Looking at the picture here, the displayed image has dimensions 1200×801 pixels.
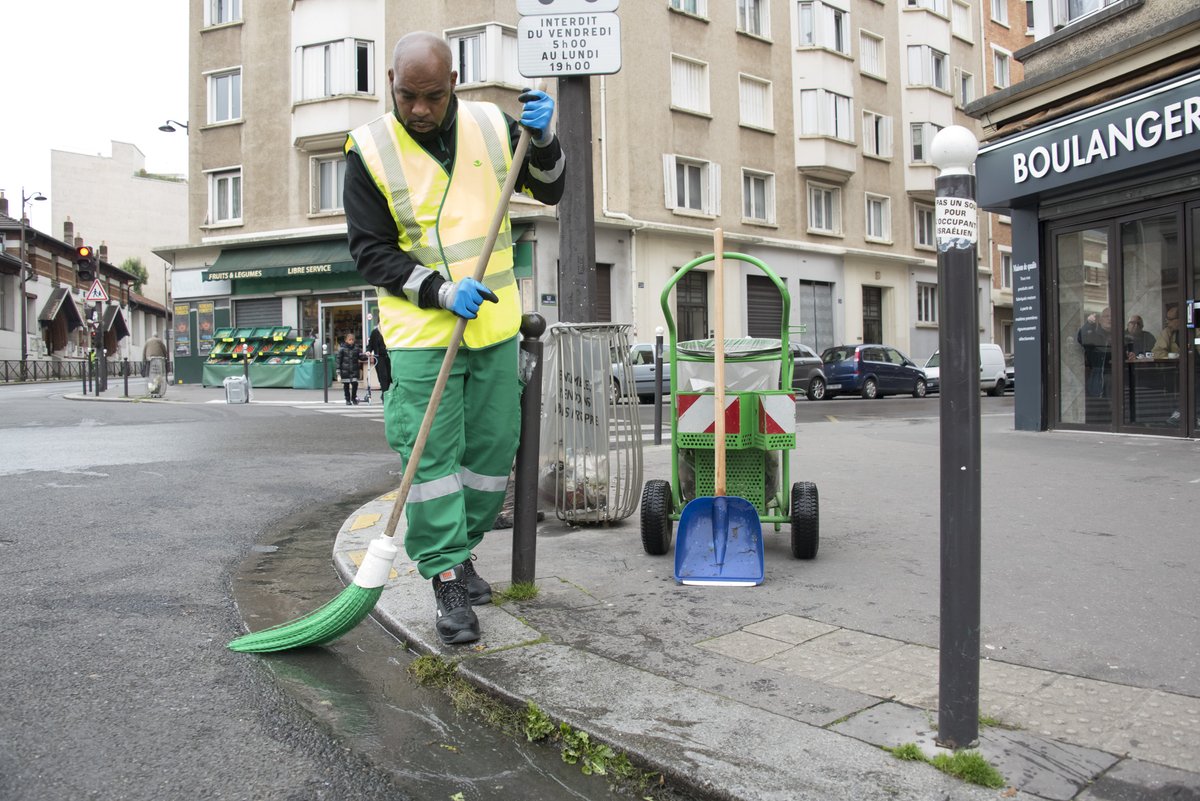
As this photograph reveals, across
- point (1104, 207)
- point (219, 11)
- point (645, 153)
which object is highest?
point (219, 11)

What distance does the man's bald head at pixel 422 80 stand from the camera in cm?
320

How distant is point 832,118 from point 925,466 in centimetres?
2434

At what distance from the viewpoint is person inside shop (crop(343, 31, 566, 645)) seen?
10.7 feet

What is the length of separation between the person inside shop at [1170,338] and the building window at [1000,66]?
93.9 ft

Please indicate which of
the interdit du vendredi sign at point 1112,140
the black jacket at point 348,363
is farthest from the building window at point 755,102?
the interdit du vendredi sign at point 1112,140

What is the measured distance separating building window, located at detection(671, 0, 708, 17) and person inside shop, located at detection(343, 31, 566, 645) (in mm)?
25786

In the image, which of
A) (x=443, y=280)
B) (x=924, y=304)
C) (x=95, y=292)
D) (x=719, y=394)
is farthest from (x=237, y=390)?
(x=924, y=304)

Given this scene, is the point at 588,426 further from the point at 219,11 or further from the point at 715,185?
the point at 219,11

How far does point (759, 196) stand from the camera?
29297 millimetres

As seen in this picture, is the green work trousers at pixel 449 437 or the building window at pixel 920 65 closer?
the green work trousers at pixel 449 437

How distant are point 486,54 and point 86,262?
11.0m

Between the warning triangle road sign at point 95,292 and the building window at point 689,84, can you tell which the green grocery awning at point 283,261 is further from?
the building window at point 689,84

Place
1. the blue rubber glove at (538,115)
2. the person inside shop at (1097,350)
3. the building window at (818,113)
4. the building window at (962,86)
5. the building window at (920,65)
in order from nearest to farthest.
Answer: the blue rubber glove at (538,115) < the person inside shop at (1097,350) < the building window at (818,113) < the building window at (920,65) < the building window at (962,86)

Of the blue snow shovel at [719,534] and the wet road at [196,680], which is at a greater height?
the blue snow shovel at [719,534]
